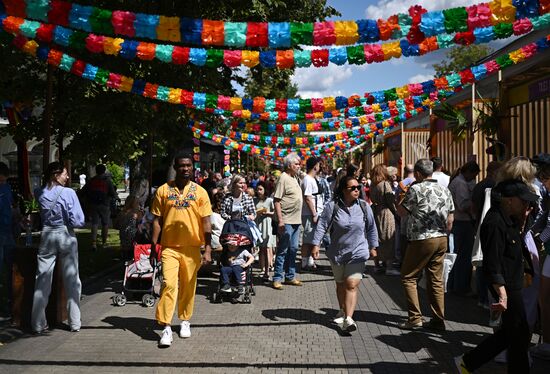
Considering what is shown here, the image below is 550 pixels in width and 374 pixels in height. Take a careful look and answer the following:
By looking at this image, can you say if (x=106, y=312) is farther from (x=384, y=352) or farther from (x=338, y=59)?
(x=338, y=59)

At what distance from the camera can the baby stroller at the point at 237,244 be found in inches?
339

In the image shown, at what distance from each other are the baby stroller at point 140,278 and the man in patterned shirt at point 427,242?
3.61m

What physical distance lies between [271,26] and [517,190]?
2.89 meters

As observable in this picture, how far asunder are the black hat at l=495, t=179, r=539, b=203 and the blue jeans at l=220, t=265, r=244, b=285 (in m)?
4.64

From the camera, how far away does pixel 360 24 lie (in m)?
6.07

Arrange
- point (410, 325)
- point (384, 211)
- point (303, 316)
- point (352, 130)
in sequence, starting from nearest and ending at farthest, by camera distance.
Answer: point (410, 325)
point (303, 316)
point (384, 211)
point (352, 130)

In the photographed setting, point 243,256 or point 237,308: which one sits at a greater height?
point 243,256

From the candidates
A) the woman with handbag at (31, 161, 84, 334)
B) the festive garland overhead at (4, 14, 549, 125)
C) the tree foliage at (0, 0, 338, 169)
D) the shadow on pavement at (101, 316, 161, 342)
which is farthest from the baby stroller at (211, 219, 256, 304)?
the tree foliage at (0, 0, 338, 169)

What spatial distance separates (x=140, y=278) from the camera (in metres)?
8.71

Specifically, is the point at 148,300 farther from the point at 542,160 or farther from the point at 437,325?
the point at 542,160

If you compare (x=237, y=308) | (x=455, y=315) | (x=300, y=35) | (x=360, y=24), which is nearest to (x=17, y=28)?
(x=300, y=35)

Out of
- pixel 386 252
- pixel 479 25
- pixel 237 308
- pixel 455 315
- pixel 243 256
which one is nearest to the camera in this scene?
pixel 479 25

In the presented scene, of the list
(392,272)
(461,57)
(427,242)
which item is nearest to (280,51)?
(427,242)

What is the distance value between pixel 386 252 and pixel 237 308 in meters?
3.60
